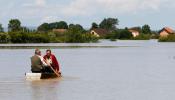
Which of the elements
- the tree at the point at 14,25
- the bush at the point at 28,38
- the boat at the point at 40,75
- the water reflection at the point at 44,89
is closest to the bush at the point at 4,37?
the bush at the point at 28,38

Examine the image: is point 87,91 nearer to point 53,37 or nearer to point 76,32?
point 76,32

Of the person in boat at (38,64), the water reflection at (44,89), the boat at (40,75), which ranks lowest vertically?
the water reflection at (44,89)

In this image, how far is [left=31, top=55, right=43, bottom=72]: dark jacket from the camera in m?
28.7

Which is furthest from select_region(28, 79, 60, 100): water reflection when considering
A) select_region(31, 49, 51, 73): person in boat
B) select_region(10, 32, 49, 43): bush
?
select_region(10, 32, 49, 43): bush

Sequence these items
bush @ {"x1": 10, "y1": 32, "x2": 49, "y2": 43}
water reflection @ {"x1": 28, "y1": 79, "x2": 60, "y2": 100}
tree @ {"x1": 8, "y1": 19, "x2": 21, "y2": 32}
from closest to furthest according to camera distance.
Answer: water reflection @ {"x1": 28, "y1": 79, "x2": 60, "y2": 100}, bush @ {"x1": 10, "y1": 32, "x2": 49, "y2": 43}, tree @ {"x1": 8, "y1": 19, "x2": 21, "y2": 32}

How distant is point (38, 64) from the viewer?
28.9 meters

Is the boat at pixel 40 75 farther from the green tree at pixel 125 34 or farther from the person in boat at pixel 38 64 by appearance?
the green tree at pixel 125 34

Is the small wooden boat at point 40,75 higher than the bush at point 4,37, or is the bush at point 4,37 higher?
the small wooden boat at point 40,75

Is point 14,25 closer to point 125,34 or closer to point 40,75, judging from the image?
point 125,34

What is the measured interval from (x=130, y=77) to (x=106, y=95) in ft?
34.0

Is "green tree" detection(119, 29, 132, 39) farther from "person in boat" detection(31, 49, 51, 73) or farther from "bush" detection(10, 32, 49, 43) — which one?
"person in boat" detection(31, 49, 51, 73)

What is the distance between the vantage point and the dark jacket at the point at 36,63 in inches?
1128

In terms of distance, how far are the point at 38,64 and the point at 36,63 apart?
0.38 ft

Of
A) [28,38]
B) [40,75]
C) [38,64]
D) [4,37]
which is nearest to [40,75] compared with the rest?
[40,75]
